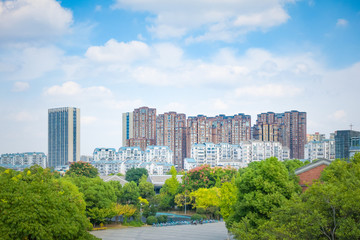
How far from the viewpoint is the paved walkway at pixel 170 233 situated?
2528cm

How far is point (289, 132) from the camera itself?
90.5 metres

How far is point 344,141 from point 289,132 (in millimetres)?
30691

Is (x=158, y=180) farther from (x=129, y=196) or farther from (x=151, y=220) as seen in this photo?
(x=151, y=220)

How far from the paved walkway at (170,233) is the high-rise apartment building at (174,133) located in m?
58.7

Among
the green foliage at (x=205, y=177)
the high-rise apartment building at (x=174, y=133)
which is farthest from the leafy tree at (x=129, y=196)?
the high-rise apartment building at (x=174, y=133)

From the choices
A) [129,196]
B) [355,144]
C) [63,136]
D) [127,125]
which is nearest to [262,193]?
[129,196]

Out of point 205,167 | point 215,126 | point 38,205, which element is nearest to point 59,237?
point 38,205

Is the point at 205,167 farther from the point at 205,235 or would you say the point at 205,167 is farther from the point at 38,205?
the point at 38,205

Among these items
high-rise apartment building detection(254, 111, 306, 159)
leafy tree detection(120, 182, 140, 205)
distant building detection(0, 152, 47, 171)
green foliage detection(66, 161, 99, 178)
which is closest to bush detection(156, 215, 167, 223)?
leafy tree detection(120, 182, 140, 205)

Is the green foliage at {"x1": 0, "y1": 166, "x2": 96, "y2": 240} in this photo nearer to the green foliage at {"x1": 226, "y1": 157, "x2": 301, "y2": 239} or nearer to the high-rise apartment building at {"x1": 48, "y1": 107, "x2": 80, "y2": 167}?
the green foliage at {"x1": 226, "y1": 157, "x2": 301, "y2": 239}

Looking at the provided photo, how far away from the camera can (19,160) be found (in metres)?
94.6

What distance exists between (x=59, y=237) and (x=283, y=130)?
→ 82.5 m

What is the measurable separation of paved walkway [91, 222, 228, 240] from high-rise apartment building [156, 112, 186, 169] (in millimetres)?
58678

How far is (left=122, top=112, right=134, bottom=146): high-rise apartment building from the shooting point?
10862cm
